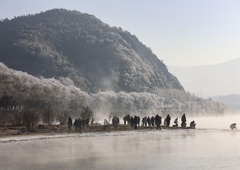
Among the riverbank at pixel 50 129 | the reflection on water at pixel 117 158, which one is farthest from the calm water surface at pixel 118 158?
the riverbank at pixel 50 129

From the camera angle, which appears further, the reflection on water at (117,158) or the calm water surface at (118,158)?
the reflection on water at (117,158)

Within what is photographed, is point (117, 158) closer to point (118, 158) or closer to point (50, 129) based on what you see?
point (118, 158)

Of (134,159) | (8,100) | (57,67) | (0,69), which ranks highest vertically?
(57,67)

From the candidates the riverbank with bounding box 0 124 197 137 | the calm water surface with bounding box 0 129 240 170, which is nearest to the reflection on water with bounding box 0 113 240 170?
the calm water surface with bounding box 0 129 240 170

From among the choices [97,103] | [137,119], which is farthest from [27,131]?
[97,103]

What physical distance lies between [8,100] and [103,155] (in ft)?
219

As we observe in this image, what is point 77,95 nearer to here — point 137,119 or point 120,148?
point 137,119

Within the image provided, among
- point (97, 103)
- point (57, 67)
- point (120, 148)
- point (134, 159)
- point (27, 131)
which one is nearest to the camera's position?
point (134, 159)

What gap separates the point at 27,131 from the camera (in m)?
44.7

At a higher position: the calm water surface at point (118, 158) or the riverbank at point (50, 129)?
the riverbank at point (50, 129)

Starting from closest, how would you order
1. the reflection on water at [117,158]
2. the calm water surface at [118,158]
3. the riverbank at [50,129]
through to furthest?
the calm water surface at [118,158]
the reflection on water at [117,158]
the riverbank at [50,129]

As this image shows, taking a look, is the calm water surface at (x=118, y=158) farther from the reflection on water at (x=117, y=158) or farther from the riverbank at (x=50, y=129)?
the riverbank at (x=50, y=129)

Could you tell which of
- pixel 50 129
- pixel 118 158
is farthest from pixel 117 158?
pixel 50 129

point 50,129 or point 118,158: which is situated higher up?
point 50,129
